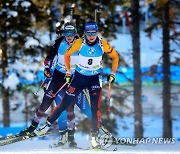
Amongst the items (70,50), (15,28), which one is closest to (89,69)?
(70,50)

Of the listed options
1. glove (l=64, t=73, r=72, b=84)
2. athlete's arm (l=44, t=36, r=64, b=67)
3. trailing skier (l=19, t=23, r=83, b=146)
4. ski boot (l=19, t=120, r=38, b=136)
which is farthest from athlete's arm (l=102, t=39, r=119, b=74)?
ski boot (l=19, t=120, r=38, b=136)

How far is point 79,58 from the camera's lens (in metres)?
8.55

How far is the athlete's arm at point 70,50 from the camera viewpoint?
334 inches

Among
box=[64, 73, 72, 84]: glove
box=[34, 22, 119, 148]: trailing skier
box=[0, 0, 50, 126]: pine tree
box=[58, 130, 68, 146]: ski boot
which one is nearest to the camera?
box=[34, 22, 119, 148]: trailing skier

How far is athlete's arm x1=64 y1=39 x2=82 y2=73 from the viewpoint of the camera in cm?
849

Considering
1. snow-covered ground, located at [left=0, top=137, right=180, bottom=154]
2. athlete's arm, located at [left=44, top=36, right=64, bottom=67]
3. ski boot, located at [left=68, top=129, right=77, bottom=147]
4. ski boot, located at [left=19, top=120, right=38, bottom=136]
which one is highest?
athlete's arm, located at [left=44, top=36, right=64, bottom=67]

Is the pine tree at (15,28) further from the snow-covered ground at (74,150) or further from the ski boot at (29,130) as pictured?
the ski boot at (29,130)

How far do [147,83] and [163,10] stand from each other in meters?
10.8

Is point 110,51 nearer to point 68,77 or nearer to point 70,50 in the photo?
point 70,50

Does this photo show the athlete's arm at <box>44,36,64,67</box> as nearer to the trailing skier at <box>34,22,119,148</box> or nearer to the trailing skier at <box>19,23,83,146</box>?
the trailing skier at <box>19,23,83,146</box>

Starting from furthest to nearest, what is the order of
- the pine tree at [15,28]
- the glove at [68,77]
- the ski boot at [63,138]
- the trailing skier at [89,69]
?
the pine tree at [15,28] → the ski boot at [63,138] → the glove at [68,77] → the trailing skier at [89,69]

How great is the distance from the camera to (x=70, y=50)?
8539 millimetres

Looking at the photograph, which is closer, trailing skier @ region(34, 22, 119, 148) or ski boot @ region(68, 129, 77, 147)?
trailing skier @ region(34, 22, 119, 148)

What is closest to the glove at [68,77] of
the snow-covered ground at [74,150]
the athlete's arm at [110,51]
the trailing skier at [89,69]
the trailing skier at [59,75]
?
the trailing skier at [89,69]
